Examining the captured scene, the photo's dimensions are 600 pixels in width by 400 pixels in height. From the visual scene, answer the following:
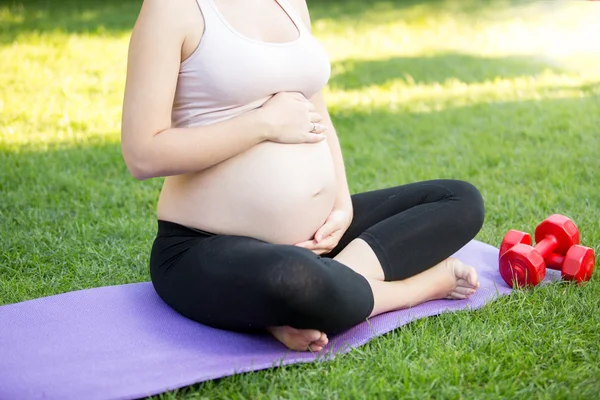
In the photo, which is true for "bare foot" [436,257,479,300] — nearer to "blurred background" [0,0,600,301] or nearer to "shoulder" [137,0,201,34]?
"blurred background" [0,0,600,301]

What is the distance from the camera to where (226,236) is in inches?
79.4

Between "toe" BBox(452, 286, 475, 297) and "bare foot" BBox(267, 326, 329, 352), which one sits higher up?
"bare foot" BBox(267, 326, 329, 352)

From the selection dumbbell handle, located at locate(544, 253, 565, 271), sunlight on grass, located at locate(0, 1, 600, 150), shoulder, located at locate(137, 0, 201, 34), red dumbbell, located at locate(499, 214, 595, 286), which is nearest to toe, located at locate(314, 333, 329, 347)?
red dumbbell, located at locate(499, 214, 595, 286)

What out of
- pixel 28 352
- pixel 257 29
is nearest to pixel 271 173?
pixel 257 29

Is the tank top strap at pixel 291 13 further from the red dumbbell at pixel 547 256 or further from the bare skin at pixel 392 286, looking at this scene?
the red dumbbell at pixel 547 256

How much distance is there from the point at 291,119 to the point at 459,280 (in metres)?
0.73

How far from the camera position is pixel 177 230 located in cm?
213

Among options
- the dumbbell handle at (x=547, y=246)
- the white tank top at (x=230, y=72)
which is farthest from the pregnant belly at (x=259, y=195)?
the dumbbell handle at (x=547, y=246)

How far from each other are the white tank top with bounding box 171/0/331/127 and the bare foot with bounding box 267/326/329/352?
596mm

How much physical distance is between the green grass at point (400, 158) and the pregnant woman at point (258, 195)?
0.18 meters

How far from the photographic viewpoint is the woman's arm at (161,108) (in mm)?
1921

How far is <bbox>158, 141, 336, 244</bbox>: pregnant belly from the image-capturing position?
2.04 metres

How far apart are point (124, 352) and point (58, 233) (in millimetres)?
1220

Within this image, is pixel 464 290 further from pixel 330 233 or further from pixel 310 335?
pixel 310 335
